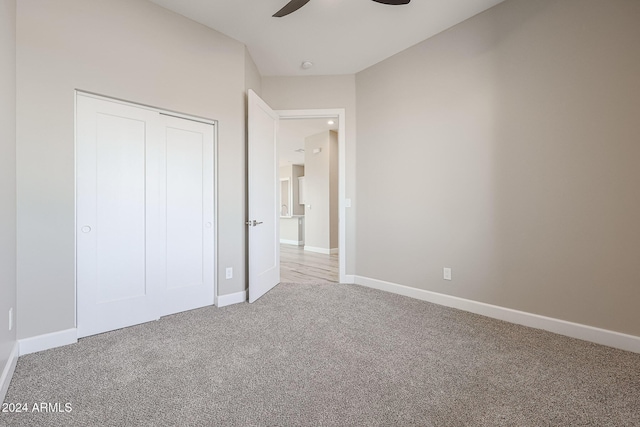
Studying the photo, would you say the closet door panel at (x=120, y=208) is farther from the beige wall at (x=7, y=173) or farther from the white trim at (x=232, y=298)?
the white trim at (x=232, y=298)

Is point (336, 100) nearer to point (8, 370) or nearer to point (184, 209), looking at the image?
point (184, 209)

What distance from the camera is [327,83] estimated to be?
3727 millimetres

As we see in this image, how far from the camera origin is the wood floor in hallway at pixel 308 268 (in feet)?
13.2

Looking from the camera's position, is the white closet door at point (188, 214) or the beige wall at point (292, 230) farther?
the beige wall at point (292, 230)

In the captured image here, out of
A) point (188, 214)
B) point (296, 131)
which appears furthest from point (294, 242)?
point (188, 214)

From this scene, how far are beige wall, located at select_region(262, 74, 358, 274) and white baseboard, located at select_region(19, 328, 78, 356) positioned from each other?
2791 mm

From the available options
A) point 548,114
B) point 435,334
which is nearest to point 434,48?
point 548,114

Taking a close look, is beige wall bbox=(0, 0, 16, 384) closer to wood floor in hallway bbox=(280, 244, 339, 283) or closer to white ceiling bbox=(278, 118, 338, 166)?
wood floor in hallway bbox=(280, 244, 339, 283)

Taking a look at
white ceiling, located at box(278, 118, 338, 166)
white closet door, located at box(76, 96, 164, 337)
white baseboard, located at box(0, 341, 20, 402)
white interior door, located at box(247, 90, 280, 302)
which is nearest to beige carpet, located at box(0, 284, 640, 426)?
white baseboard, located at box(0, 341, 20, 402)

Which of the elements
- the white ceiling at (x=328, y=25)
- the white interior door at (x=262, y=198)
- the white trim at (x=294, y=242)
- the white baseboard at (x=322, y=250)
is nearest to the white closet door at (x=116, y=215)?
the white interior door at (x=262, y=198)

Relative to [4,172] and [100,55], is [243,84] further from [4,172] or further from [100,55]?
[4,172]

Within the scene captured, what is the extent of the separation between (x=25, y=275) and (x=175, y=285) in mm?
1030

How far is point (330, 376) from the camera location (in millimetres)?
1610

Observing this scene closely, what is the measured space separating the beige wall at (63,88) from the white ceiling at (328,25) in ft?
1.34
